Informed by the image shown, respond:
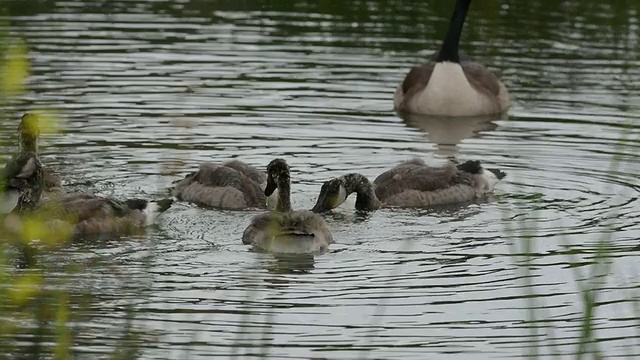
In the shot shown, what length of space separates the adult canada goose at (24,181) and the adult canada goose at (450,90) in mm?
7280

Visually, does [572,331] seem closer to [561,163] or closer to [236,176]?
[236,176]

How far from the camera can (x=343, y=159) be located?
16656 mm

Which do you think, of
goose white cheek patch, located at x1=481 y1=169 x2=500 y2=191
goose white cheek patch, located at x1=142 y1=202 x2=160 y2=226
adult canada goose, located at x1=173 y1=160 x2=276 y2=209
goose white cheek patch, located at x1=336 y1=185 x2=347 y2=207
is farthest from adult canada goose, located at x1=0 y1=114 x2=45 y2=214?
goose white cheek patch, located at x1=481 y1=169 x2=500 y2=191

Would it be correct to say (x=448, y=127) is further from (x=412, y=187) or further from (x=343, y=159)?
(x=412, y=187)

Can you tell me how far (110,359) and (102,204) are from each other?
4382 mm

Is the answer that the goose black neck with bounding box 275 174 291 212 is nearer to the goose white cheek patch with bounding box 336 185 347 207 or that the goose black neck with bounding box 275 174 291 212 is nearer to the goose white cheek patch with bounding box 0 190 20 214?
the goose white cheek patch with bounding box 336 185 347 207

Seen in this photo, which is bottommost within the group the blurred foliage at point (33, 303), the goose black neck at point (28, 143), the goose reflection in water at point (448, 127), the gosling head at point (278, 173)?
the goose reflection in water at point (448, 127)

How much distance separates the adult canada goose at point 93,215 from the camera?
43.0 feet

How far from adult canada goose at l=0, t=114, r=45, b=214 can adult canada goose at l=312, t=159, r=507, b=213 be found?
2.69 metres

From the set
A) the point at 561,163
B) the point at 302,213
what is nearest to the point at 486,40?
the point at 561,163

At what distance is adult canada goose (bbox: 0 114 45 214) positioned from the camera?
13.3 m

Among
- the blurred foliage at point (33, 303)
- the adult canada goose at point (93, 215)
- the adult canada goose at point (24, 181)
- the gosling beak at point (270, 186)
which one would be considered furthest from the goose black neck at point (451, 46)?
the blurred foliage at point (33, 303)

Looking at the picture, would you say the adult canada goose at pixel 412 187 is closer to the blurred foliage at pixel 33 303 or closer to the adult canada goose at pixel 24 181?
the adult canada goose at pixel 24 181

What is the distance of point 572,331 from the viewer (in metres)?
10.5
